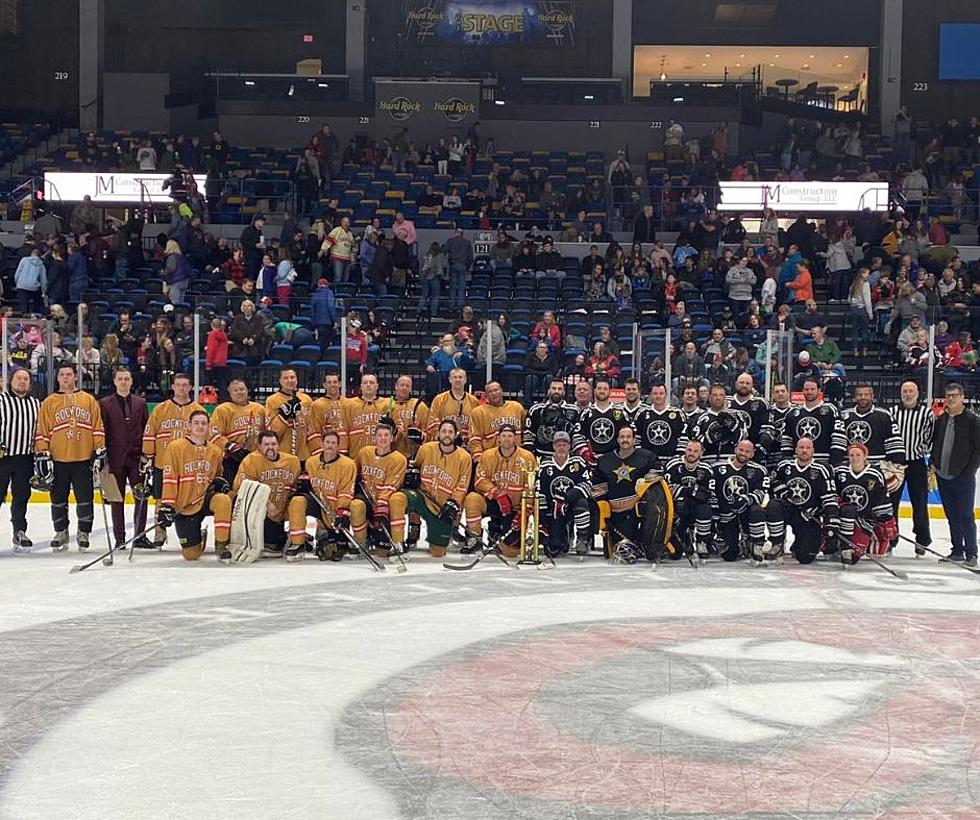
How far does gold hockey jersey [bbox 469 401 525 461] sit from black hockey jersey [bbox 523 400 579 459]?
13cm

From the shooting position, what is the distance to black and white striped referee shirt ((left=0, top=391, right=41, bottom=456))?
10.8 meters

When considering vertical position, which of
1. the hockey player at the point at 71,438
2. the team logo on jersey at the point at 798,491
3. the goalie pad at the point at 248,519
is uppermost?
the hockey player at the point at 71,438

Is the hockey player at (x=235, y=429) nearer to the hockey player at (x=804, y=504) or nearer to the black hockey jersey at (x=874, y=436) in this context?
the hockey player at (x=804, y=504)

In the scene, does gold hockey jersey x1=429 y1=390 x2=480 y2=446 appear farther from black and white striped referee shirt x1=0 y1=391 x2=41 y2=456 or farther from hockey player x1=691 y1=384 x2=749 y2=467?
black and white striped referee shirt x1=0 y1=391 x2=41 y2=456

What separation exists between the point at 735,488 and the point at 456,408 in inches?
93.0

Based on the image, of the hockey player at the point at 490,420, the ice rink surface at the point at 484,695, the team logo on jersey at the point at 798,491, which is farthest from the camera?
the hockey player at the point at 490,420

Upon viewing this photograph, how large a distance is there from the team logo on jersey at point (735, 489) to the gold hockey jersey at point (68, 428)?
4.54 meters

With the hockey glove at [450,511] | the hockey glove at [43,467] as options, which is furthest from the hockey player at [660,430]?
the hockey glove at [43,467]

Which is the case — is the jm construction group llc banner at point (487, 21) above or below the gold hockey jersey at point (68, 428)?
above

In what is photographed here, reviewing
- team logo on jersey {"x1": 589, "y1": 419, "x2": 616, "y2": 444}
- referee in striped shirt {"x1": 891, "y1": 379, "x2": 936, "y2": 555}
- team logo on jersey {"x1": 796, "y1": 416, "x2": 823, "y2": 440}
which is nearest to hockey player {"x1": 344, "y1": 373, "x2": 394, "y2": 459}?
team logo on jersey {"x1": 589, "y1": 419, "x2": 616, "y2": 444}

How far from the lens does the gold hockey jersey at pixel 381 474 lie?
10812mm

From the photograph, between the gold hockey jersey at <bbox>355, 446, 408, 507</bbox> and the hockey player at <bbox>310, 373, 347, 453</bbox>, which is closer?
the gold hockey jersey at <bbox>355, 446, 408, 507</bbox>

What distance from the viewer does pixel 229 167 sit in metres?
Answer: 25.9

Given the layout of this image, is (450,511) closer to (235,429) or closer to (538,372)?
(235,429)
